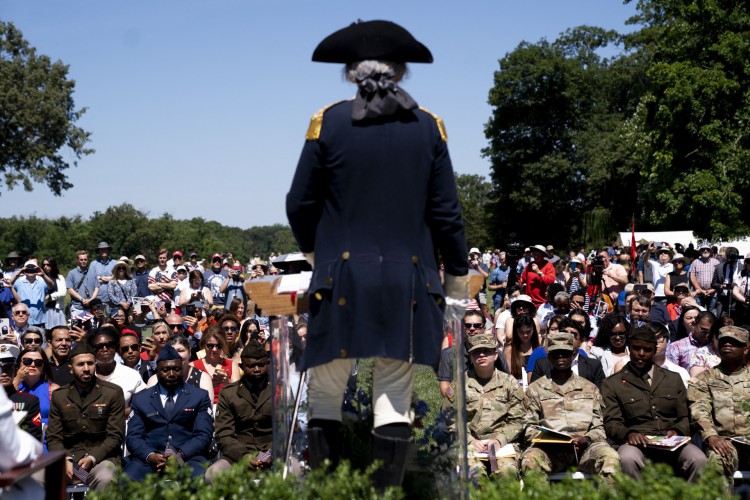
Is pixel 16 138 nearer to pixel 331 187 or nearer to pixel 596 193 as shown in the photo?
pixel 596 193

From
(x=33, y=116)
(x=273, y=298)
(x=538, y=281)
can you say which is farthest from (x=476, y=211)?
(x=273, y=298)

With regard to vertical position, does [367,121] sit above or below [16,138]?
below

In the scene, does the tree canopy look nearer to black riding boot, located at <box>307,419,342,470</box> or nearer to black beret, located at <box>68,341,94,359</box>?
black beret, located at <box>68,341,94,359</box>

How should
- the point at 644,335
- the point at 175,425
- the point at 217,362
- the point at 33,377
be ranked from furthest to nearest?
the point at 217,362
the point at 33,377
the point at 644,335
the point at 175,425

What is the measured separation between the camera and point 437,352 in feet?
13.2

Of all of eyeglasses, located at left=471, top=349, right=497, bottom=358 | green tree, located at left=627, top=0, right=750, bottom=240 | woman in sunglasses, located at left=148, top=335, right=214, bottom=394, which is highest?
green tree, located at left=627, top=0, right=750, bottom=240

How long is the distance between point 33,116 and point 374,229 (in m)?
43.3

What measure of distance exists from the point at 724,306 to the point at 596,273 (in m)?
2.35

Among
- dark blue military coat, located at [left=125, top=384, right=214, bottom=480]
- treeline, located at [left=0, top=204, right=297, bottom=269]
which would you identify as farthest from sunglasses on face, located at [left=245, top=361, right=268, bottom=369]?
treeline, located at [left=0, top=204, right=297, bottom=269]

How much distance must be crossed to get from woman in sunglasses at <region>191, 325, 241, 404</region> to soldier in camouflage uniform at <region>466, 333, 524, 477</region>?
276cm

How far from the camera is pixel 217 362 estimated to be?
9555 mm

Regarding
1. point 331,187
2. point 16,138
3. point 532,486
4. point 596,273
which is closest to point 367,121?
point 331,187

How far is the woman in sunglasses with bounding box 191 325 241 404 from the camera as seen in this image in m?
9.16

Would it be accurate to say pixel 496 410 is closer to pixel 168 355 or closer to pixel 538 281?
pixel 168 355
